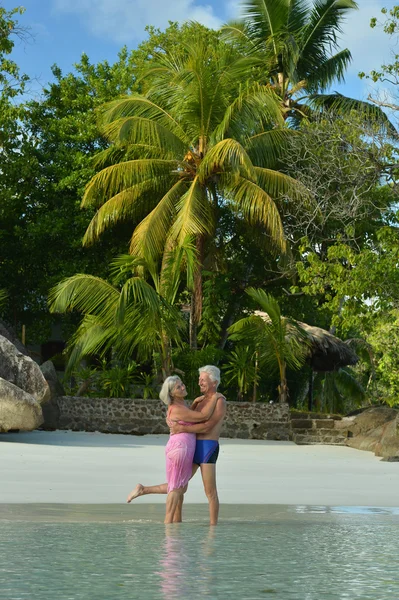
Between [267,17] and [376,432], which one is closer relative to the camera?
[376,432]

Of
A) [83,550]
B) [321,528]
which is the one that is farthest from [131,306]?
[83,550]

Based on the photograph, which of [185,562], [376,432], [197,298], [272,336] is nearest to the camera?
[185,562]

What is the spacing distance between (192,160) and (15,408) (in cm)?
844

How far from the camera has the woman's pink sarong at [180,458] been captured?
24.0 ft

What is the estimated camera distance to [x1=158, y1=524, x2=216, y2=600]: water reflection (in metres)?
4.93

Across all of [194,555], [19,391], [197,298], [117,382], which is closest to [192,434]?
[194,555]

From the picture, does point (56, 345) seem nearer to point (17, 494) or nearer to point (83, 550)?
point (17, 494)

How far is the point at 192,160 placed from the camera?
21.2 metres

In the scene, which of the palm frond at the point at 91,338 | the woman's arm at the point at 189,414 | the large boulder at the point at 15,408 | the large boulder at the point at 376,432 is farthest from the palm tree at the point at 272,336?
the woman's arm at the point at 189,414

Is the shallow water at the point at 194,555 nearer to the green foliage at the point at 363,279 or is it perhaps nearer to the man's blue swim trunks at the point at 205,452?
the man's blue swim trunks at the point at 205,452

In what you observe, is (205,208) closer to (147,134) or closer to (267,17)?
(147,134)

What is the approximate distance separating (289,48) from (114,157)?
544 centimetres

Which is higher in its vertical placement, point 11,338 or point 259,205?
point 259,205

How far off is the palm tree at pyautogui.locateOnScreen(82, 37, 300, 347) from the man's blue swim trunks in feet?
39.5
